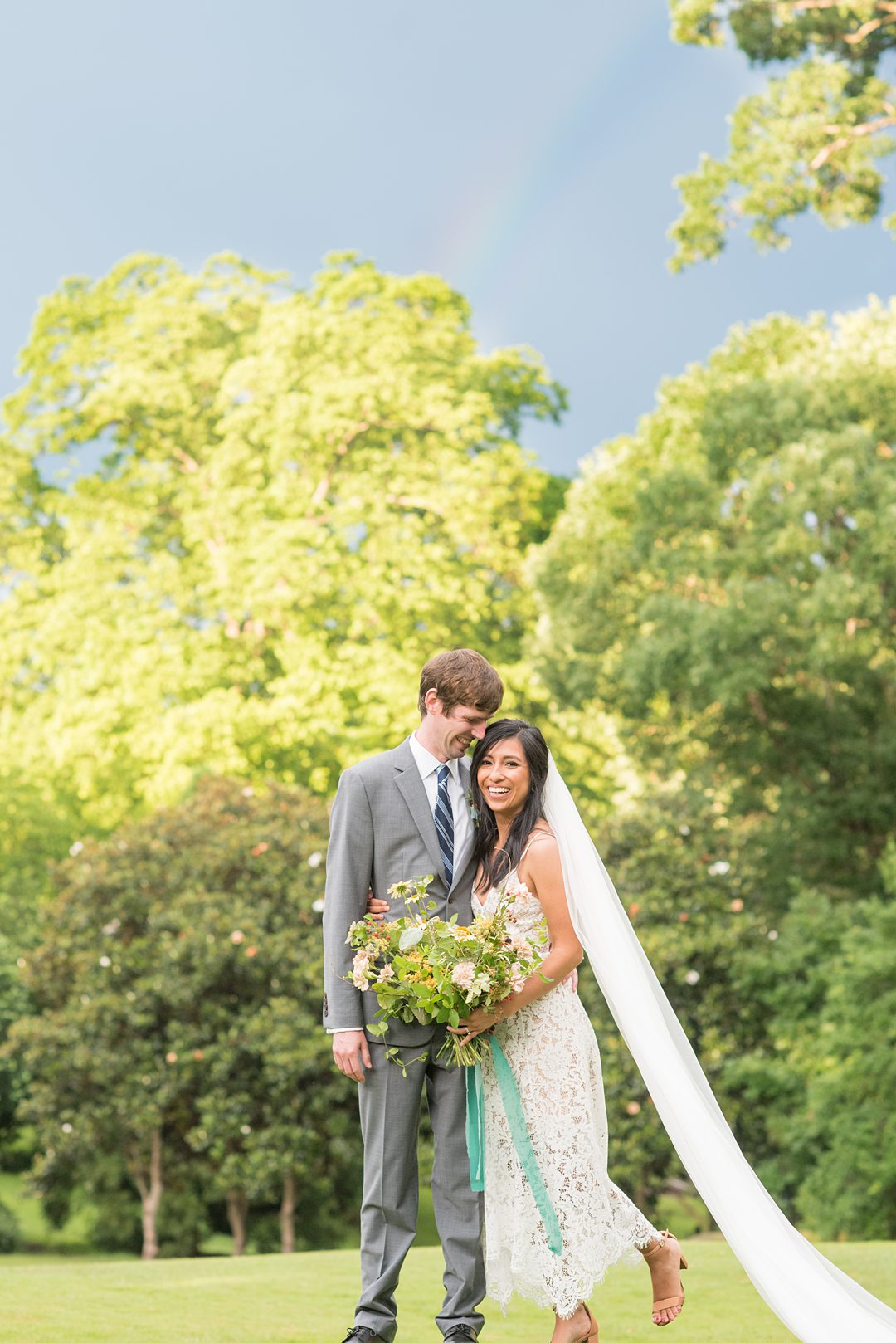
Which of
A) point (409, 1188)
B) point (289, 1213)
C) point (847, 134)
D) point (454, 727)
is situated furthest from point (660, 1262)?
point (847, 134)

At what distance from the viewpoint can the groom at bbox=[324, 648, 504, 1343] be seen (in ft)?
14.5

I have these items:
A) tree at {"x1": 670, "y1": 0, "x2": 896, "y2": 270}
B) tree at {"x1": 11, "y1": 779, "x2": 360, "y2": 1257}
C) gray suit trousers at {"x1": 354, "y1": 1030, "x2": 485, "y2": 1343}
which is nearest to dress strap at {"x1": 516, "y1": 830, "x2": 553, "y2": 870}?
gray suit trousers at {"x1": 354, "y1": 1030, "x2": 485, "y2": 1343}

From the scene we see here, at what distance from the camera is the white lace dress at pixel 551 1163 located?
4465mm

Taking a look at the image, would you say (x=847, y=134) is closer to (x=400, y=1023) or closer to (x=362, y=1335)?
(x=400, y=1023)

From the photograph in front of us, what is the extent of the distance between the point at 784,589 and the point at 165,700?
30.5 feet

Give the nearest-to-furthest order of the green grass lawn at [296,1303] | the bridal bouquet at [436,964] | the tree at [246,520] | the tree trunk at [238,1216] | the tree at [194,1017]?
the bridal bouquet at [436,964]
the green grass lawn at [296,1303]
the tree at [194,1017]
the tree trunk at [238,1216]
the tree at [246,520]

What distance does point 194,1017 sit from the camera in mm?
13562

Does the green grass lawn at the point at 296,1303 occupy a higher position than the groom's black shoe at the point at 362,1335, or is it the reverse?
the groom's black shoe at the point at 362,1335

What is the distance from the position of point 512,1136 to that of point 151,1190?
1045 cm

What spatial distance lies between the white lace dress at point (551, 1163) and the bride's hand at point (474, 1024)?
221 millimetres

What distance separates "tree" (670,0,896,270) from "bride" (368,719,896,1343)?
42.8 ft

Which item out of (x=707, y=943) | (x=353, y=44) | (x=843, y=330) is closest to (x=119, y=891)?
(x=707, y=943)

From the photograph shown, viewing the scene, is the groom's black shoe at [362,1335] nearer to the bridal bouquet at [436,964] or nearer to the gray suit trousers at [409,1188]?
the gray suit trousers at [409,1188]

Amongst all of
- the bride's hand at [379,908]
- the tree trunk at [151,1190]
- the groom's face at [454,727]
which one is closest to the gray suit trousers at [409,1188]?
the bride's hand at [379,908]
